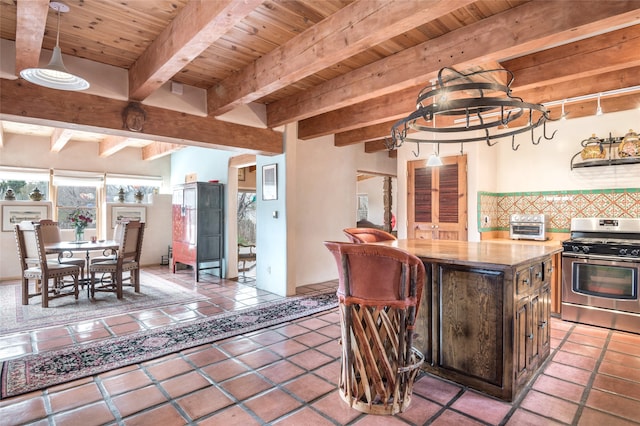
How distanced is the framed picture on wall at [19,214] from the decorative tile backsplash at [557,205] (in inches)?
301

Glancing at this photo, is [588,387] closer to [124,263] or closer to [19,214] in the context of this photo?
[124,263]

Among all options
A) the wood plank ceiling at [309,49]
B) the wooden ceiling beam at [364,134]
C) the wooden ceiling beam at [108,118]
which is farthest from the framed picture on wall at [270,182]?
the wooden ceiling beam at [364,134]

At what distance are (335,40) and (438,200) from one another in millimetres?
3421

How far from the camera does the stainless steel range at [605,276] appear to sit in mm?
3346

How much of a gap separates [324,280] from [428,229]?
1.86 m

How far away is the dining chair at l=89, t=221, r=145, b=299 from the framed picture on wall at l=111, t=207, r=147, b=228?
97.1 inches

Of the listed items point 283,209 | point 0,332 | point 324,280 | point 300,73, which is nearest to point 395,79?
point 300,73

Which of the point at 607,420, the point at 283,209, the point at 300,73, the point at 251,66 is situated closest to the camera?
the point at 607,420

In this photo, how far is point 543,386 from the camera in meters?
2.30

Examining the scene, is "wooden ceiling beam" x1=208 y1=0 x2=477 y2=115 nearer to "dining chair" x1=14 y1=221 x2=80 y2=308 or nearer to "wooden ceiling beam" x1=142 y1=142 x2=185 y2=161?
"dining chair" x1=14 y1=221 x2=80 y2=308

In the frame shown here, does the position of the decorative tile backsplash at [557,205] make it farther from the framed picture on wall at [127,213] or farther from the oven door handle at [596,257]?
the framed picture on wall at [127,213]

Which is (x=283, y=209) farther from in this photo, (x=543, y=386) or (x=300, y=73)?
(x=543, y=386)

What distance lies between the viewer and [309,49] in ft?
8.54

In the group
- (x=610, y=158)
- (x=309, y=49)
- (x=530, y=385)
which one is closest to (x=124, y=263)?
(x=309, y=49)
